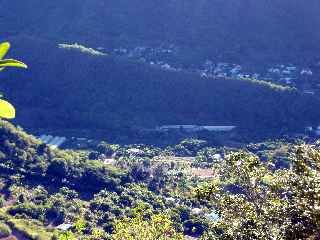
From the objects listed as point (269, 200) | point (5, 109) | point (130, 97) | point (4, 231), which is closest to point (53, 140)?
point (130, 97)

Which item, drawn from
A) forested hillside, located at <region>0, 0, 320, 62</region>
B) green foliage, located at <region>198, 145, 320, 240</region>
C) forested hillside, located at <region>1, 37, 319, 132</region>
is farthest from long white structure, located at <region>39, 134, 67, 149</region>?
green foliage, located at <region>198, 145, 320, 240</region>

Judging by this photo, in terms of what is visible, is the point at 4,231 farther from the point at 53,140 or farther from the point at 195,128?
the point at 195,128

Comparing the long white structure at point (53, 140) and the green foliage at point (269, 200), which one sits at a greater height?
the green foliage at point (269, 200)

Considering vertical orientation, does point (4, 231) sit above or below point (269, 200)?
below

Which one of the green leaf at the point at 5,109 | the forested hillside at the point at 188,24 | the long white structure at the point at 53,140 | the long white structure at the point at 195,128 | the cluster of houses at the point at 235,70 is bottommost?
the long white structure at the point at 53,140

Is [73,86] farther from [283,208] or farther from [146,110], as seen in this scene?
[283,208]

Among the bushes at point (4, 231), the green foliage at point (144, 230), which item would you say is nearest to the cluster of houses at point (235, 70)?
the bushes at point (4, 231)

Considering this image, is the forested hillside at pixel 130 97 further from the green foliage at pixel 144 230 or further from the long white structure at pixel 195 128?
the green foliage at pixel 144 230

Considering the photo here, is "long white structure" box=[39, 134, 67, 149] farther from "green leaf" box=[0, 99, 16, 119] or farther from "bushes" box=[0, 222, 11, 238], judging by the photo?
"green leaf" box=[0, 99, 16, 119]
